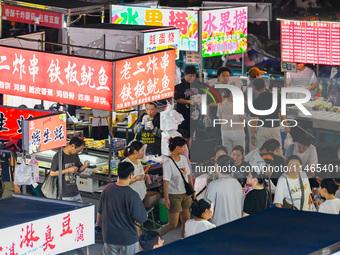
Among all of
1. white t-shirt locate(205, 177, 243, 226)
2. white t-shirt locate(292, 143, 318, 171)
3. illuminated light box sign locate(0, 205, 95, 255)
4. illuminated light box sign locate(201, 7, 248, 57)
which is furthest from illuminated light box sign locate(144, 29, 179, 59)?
illuminated light box sign locate(0, 205, 95, 255)

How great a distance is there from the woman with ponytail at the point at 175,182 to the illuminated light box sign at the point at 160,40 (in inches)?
95.1

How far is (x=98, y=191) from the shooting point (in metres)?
9.29

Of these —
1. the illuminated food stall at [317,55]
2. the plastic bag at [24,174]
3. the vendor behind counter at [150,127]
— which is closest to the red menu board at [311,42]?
the illuminated food stall at [317,55]

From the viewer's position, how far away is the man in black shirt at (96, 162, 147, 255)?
7.00 m

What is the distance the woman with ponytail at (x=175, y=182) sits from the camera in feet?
26.9

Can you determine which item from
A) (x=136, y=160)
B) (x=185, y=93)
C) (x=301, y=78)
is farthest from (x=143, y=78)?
(x=301, y=78)

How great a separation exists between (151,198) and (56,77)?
2.07 m

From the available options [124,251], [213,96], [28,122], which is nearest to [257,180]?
[124,251]

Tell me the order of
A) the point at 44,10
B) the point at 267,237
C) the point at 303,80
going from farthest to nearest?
the point at 44,10 < the point at 303,80 < the point at 267,237

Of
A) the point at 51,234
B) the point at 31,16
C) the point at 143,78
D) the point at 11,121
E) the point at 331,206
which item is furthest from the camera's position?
the point at 31,16

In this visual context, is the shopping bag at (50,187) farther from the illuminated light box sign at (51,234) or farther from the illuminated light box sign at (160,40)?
the illuminated light box sign at (51,234)

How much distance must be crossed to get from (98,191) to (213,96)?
2970 mm

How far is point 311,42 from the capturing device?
39.1 ft

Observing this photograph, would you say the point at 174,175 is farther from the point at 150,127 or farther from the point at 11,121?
the point at 11,121
